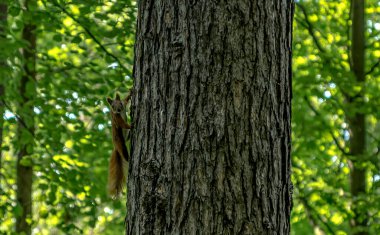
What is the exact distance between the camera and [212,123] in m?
2.37

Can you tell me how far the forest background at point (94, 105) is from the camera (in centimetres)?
720

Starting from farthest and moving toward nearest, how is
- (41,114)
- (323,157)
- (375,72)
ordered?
1. (323,157)
2. (375,72)
3. (41,114)

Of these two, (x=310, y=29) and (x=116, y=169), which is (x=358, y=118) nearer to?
(x=310, y=29)

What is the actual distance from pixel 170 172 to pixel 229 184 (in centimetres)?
23

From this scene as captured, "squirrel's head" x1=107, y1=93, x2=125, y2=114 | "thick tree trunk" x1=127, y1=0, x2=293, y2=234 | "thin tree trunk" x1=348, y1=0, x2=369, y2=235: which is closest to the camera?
"thick tree trunk" x1=127, y1=0, x2=293, y2=234

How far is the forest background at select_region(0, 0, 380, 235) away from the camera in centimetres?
720

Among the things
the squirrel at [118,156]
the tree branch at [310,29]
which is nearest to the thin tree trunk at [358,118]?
the tree branch at [310,29]

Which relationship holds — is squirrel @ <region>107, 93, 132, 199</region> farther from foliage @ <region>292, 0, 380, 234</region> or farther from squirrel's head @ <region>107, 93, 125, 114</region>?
foliage @ <region>292, 0, 380, 234</region>

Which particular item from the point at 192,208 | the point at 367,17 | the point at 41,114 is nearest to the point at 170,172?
the point at 192,208

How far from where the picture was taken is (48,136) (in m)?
7.92

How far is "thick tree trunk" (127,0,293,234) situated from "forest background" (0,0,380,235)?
4.16 metres

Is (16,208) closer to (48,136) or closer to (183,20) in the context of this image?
(48,136)

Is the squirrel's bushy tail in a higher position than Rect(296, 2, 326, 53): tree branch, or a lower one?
lower

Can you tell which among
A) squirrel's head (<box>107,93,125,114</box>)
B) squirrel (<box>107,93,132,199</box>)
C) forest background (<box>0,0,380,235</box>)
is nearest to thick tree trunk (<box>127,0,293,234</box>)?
squirrel (<box>107,93,132,199</box>)
